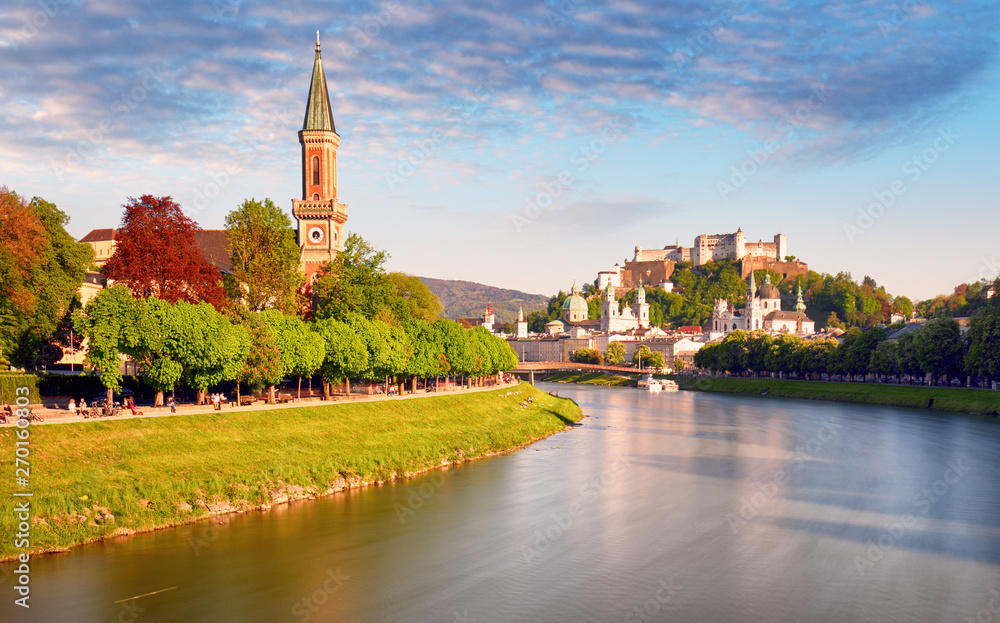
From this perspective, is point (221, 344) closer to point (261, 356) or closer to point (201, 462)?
point (261, 356)

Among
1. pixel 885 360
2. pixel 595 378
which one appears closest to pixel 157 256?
pixel 885 360

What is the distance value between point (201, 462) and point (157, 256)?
66.9ft

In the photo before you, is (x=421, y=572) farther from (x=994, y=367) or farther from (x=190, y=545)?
(x=994, y=367)

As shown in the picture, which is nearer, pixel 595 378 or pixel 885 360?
pixel 885 360

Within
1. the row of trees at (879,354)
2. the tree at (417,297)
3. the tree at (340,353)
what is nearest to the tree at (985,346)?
the row of trees at (879,354)

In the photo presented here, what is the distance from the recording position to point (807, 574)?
88.0 ft

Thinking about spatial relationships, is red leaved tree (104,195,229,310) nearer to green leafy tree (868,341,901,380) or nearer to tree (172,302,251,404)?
tree (172,302,251,404)

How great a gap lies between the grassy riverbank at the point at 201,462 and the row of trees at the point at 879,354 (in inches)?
2238

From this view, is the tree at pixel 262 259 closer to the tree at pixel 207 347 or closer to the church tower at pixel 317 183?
the church tower at pixel 317 183

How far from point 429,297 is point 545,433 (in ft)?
153

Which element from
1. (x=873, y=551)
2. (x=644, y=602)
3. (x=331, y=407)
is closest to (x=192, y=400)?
(x=331, y=407)

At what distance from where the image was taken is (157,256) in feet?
164

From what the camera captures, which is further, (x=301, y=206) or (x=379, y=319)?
(x=301, y=206)

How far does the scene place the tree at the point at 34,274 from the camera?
42.9m
